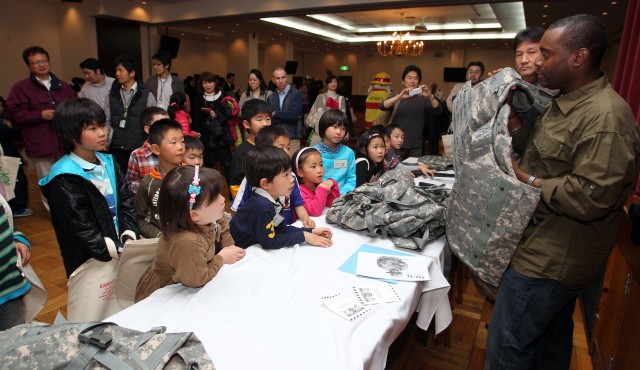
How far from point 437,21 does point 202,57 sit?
9088 mm

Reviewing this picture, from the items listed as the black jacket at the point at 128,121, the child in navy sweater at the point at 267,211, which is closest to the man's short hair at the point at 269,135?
the child in navy sweater at the point at 267,211

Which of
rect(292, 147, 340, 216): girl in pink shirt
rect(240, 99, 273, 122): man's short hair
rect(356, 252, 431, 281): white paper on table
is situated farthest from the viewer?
rect(240, 99, 273, 122): man's short hair

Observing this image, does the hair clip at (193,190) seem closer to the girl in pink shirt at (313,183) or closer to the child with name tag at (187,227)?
the child with name tag at (187,227)

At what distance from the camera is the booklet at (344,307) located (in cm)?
120

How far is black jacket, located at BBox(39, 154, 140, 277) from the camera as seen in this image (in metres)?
1.69

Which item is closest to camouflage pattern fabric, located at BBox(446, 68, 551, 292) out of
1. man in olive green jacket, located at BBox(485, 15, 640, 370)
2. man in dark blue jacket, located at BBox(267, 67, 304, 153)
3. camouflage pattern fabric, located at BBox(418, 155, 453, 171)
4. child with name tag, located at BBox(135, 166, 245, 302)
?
man in olive green jacket, located at BBox(485, 15, 640, 370)

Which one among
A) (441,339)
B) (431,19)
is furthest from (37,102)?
(431,19)

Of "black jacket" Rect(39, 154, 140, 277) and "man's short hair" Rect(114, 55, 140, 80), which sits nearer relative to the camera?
"black jacket" Rect(39, 154, 140, 277)

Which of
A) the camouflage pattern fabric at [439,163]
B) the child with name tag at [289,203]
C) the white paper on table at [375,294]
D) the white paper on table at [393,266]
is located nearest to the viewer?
the white paper on table at [375,294]

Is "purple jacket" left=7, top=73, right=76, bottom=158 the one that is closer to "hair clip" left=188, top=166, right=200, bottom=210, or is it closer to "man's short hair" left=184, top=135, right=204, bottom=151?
"man's short hair" left=184, top=135, right=204, bottom=151

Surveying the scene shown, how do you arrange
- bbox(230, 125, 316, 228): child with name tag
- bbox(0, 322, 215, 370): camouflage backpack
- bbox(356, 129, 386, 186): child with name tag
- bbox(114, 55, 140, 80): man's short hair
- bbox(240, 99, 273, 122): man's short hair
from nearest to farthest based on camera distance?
bbox(0, 322, 215, 370): camouflage backpack → bbox(230, 125, 316, 228): child with name tag → bbox(356, 129, 386, 186): child with name tag → bbox(240, 99, 273, 122): man's short hair → bbox(114, 55, 140, 80): man's short hair

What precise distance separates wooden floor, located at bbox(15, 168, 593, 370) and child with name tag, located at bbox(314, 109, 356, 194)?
3.42ft

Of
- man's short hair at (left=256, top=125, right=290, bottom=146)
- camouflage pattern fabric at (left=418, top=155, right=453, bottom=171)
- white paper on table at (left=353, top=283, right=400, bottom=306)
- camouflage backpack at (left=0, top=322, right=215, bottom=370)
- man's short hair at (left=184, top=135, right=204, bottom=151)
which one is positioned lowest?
white paper on table at (left=353, top=283, right=400, bottom=306)

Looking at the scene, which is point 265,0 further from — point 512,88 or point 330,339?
point 330,339
